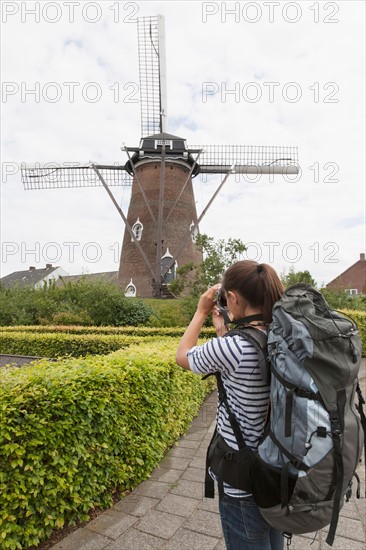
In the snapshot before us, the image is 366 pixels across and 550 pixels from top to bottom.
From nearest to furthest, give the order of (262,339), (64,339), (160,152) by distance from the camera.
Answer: (262,339), (64,339), (160,152)

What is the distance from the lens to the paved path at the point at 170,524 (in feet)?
9.57

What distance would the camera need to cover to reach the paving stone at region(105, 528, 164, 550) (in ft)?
9.37

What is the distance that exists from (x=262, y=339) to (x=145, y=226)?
25072 millimetres

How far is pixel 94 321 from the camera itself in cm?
1706

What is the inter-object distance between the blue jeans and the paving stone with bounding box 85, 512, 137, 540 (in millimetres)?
1741

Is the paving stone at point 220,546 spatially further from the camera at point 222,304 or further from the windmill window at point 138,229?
the windmill window at point 138,229

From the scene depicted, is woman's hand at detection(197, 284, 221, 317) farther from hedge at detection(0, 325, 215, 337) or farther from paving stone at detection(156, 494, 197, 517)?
hedge at detection(0, 325, 215, 337)

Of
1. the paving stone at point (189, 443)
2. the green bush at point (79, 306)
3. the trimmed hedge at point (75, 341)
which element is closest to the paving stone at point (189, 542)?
the paving stone at point (189, 443)

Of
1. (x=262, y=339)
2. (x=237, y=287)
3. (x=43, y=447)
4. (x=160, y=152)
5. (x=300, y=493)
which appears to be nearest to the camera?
(x=300, y=493)

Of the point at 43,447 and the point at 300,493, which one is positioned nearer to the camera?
the point at 300,493

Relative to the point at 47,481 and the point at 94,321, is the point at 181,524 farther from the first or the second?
the point at 94,321

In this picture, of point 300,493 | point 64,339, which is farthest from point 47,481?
point 64,339

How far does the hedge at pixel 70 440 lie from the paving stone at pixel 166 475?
100 millimetres

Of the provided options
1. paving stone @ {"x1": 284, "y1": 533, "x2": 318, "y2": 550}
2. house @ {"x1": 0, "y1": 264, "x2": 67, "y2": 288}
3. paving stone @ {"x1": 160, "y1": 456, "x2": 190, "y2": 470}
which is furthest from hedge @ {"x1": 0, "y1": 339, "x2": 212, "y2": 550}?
house @ {"x1": 0, "y1": 264, "x2": 67, "y2": 288}
